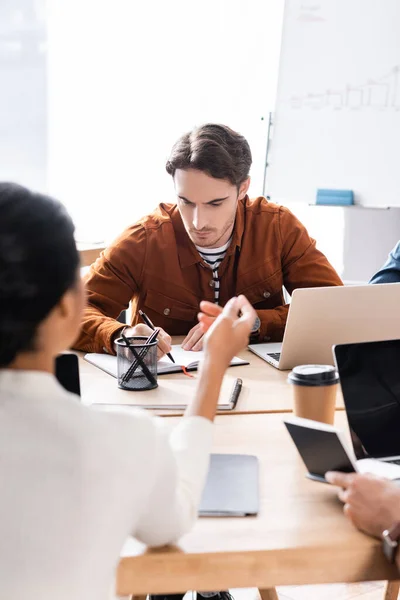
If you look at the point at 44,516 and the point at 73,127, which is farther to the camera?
the point at 73,127

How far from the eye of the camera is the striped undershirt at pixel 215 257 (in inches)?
88.0

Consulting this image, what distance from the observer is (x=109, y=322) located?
6.08 feet

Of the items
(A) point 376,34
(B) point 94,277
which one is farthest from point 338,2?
Answer: (B) point 94,277

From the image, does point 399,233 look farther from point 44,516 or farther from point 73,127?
point 44,516

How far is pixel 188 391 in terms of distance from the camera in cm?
155

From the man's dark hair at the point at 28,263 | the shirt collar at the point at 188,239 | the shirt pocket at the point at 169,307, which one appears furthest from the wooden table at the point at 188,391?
the man's dark hair at the point at 28,263

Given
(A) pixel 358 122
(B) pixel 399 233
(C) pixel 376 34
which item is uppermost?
(C) pixel 376 34

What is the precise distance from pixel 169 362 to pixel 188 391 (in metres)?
0.20

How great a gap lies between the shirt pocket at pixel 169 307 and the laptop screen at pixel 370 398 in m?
1.00

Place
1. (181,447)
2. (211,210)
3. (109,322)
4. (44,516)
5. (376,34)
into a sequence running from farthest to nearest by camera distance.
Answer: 1. (376,34)
2. (211,210)
3. (109,322)
4. (181,447)
5. (44,516)

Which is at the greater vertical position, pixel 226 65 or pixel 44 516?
pixel 226 65

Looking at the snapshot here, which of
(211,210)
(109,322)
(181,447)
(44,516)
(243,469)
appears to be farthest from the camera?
(211,210)

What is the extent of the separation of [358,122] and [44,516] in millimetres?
2806

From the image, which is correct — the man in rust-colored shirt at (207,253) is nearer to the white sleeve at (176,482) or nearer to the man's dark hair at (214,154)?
the man's dark hair at (214,154)
